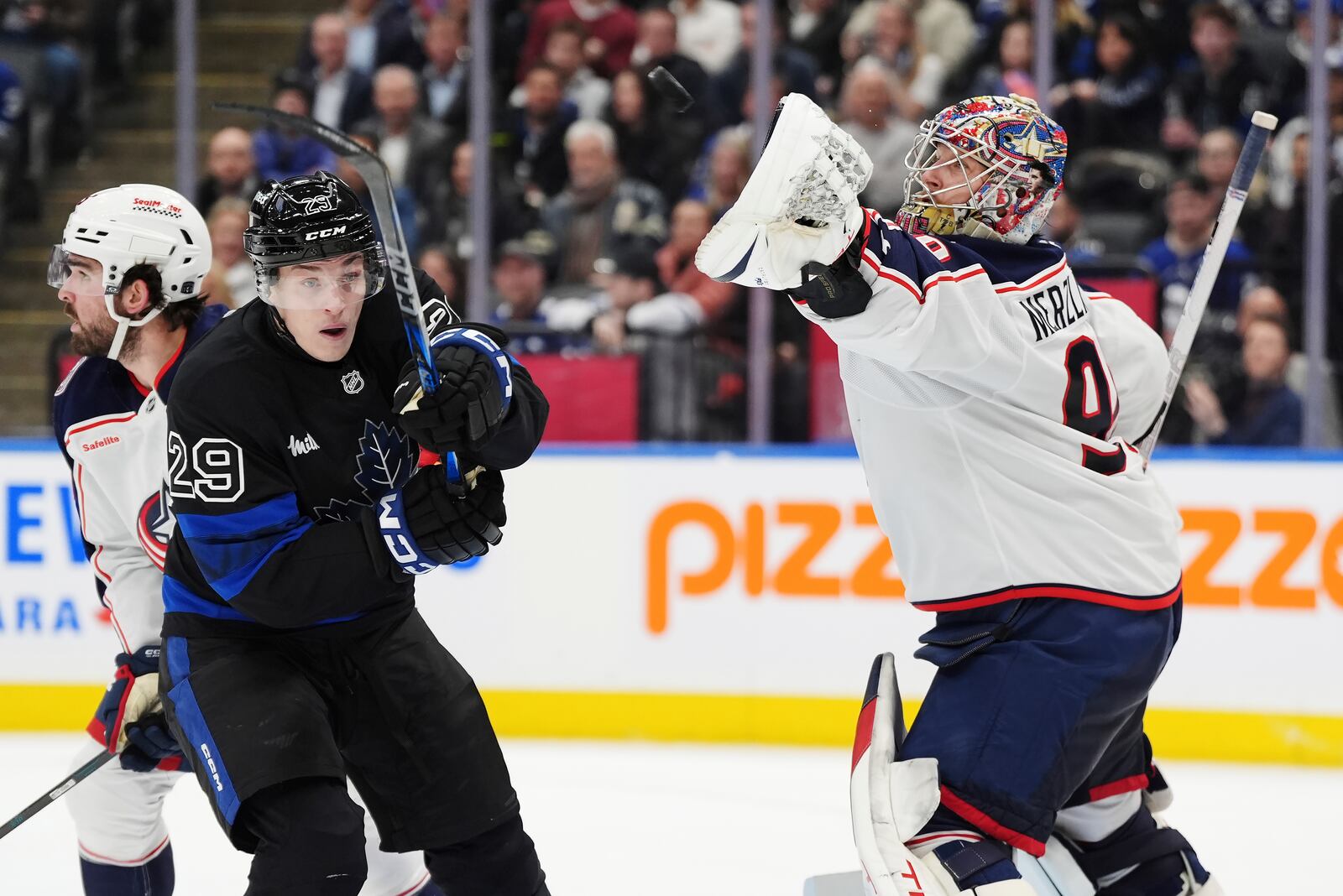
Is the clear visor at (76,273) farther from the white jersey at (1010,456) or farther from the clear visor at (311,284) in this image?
the white jersey at (1010,456)

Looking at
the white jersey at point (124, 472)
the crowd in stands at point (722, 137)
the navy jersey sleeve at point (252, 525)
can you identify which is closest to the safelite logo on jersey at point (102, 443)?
the white jersey at point (124, 472)

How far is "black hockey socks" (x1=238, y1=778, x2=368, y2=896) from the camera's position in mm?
2178

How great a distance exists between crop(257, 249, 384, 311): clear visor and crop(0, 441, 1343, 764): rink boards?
254cm

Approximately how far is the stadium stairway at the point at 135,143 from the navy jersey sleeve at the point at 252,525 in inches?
137

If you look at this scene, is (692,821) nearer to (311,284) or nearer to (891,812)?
(891,812)

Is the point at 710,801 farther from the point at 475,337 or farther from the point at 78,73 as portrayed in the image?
the point at 78,73

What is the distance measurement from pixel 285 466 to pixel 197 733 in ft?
1.23

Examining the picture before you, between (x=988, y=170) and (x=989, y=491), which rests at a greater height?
(x=988, y=170)

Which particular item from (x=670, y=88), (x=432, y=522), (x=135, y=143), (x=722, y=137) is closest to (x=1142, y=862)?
(x=432, y=522)

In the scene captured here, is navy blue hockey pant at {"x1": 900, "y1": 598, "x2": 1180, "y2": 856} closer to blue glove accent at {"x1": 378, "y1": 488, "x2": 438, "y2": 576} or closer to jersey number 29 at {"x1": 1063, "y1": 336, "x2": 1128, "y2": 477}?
jersey number 29 at {"x1": 1063, "y1": 336, "x2": 1128, "y2": 477}

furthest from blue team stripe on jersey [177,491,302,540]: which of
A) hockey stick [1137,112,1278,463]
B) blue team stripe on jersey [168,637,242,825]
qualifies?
hockey stick [1137,112,1278,463]

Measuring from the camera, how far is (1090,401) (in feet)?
7.38

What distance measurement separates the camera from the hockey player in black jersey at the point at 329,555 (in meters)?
2.20

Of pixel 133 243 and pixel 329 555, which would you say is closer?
pixel 329 555
